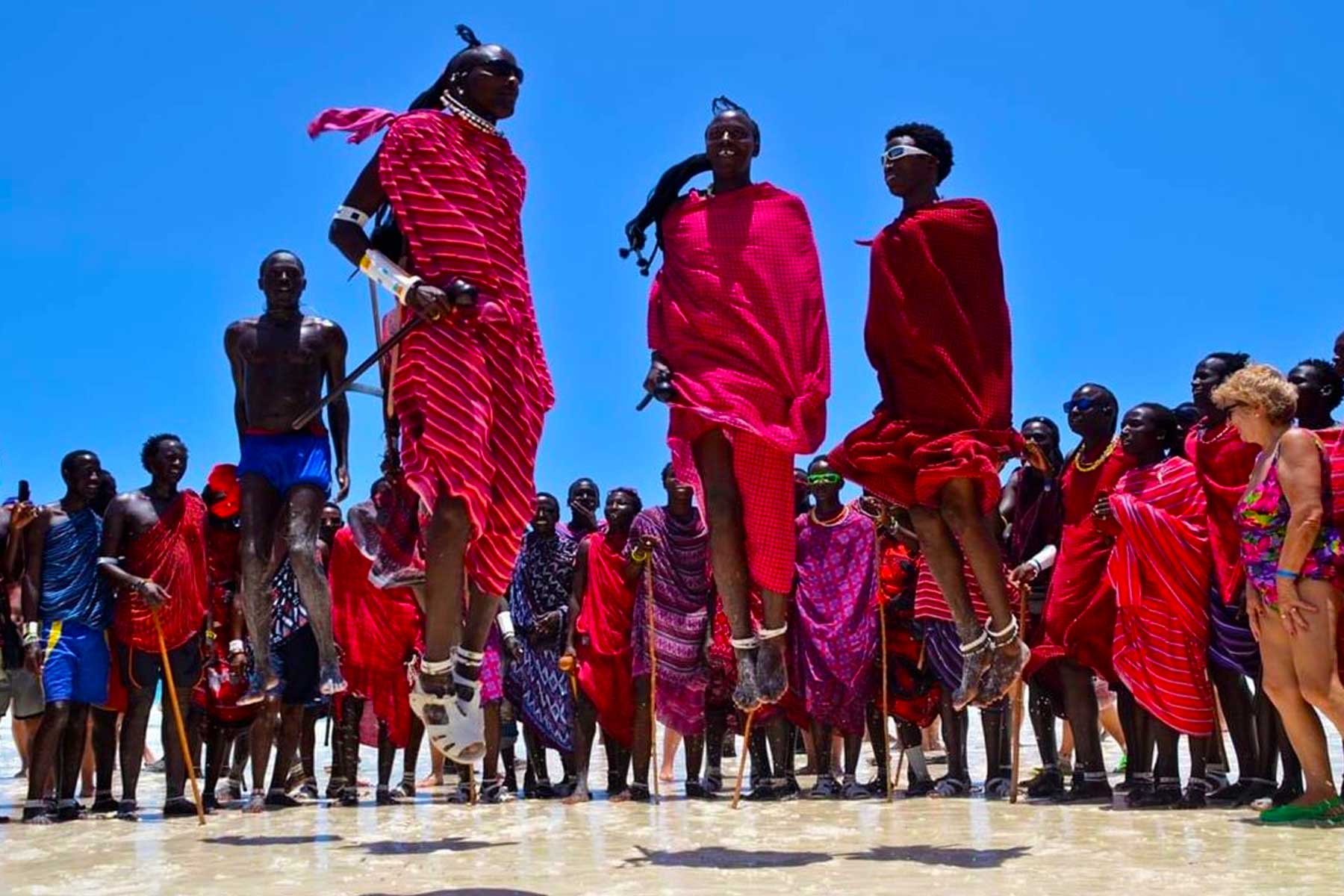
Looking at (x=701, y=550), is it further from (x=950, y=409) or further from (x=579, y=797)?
(x=950, y=409)

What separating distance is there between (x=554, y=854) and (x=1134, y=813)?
3.81 metres

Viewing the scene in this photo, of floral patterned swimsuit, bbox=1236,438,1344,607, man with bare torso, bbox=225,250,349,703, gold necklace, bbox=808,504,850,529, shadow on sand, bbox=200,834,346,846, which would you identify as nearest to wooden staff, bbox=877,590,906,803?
gold necklace, bbox=808,504,850,529

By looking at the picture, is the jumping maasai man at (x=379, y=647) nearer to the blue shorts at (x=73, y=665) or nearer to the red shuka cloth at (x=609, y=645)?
the red shuka cloth at (x=609, y=645)

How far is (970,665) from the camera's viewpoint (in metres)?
6.95

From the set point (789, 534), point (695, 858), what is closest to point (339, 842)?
point (695, 858)

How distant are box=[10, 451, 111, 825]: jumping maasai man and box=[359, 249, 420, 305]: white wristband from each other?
5633 millimetres

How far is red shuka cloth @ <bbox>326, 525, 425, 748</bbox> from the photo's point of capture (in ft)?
41.3

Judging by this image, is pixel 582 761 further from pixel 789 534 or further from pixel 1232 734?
pixel 789 534

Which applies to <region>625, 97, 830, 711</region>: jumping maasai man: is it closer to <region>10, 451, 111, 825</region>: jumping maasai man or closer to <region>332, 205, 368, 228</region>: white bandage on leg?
<region>332, 205, 368, 228</region>: white bandage on leg

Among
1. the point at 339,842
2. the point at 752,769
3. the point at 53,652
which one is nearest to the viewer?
the point at 339,842

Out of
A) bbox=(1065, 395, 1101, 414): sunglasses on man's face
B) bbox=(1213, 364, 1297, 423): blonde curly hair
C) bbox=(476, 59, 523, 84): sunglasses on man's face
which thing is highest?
bbox=(476, 59, 523, 84): sunglasses on man's face

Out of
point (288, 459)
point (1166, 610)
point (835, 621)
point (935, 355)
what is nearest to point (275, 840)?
point (288, 459)

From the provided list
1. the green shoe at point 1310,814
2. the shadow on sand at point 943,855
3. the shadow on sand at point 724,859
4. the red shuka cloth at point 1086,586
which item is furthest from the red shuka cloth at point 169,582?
the green shoe at point 1310,814

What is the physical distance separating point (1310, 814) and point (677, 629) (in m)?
5.24
